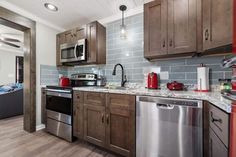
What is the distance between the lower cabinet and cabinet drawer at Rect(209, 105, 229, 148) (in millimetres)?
766

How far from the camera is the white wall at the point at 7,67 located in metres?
5.88

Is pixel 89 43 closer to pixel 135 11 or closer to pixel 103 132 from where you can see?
pixel 135 11

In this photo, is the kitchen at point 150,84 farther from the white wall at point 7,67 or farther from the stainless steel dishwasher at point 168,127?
the white wall at point 7,67

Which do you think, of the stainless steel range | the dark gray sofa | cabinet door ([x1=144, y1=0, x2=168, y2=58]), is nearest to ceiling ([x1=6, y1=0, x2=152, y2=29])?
cabinet door ([x1=144, y1=0, x2=168, y2=58])

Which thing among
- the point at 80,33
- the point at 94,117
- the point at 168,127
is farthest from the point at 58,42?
the point at 168,127

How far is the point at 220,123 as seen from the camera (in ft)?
2.89

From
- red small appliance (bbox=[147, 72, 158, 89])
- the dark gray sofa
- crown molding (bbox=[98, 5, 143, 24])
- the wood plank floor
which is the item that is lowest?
the wood plank floor

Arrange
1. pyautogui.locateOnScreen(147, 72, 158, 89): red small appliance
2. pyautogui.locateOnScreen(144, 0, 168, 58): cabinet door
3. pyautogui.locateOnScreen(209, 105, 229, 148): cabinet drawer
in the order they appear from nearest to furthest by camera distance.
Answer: pyautogui.locateOnScreen(209, 105, 229, 148): cabinet drawer, pyautogui.locateOnScreen(144, 0, 168, 58): cabinet door, pyautogui.locateOnScreen(147, 72, 158, 89): red small appliance

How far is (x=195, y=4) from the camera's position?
4.87 feet

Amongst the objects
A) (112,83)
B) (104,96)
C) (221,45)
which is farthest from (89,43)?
(221,45)

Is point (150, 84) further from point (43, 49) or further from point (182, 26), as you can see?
point (43, 49)

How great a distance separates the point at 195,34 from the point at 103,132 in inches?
67.6

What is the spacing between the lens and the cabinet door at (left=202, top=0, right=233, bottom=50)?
1104 mm

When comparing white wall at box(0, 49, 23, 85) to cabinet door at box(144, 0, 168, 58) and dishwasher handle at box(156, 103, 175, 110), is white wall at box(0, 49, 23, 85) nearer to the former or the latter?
cabinet door at box(144, 0, 168, 58)
